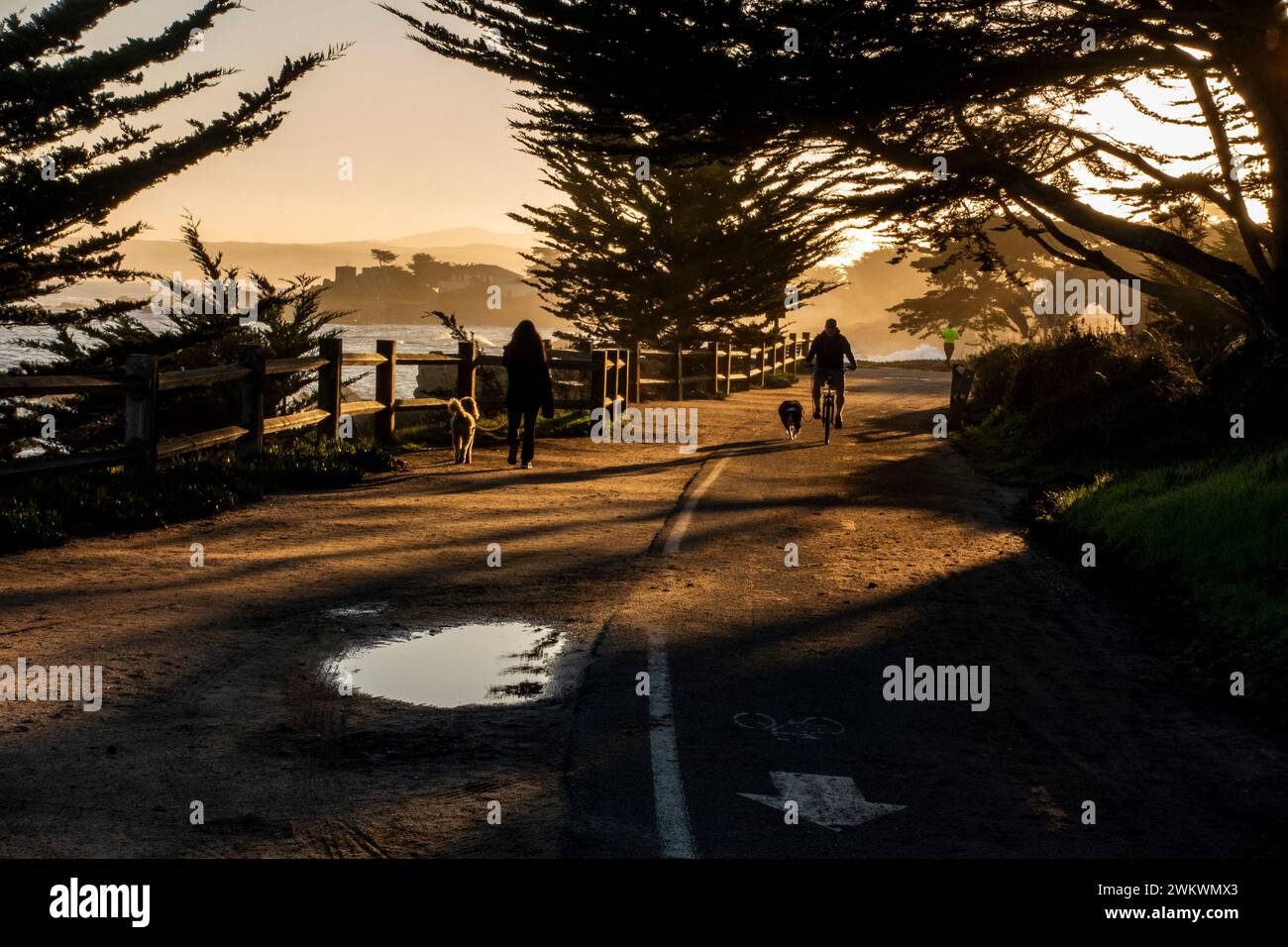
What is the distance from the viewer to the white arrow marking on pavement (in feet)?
15.8

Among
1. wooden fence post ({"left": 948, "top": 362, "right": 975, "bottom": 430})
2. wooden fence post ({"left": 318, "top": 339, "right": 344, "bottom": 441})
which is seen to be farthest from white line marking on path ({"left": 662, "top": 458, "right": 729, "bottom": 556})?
wooden fence post ({"left": 948, "top": 362, "right": 975, "bottom": 430})

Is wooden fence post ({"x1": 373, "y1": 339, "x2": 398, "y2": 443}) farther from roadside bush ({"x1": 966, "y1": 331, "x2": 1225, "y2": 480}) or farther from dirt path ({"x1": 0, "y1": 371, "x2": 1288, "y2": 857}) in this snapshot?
roadside bush ({"x1": 966, "y1": 331, "x2": 1225, "y2": 480})

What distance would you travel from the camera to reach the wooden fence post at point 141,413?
11992 mm

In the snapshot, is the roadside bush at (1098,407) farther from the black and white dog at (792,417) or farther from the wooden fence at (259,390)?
the wooden fence at (259,390)

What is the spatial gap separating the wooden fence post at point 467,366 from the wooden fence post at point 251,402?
5840mm

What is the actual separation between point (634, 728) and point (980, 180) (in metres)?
12.5

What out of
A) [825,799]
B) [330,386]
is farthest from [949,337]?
[825,799]

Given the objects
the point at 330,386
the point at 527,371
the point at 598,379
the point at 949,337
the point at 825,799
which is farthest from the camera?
the point at 949,337

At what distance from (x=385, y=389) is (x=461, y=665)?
12.1 metres

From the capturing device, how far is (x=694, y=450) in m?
20.4

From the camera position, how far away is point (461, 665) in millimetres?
6914

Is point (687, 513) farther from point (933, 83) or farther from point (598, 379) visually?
point (598, 379)

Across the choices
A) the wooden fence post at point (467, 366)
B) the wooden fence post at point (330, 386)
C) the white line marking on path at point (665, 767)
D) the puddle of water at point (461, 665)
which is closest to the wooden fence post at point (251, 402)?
the wooden fence post at point (330, 386)
